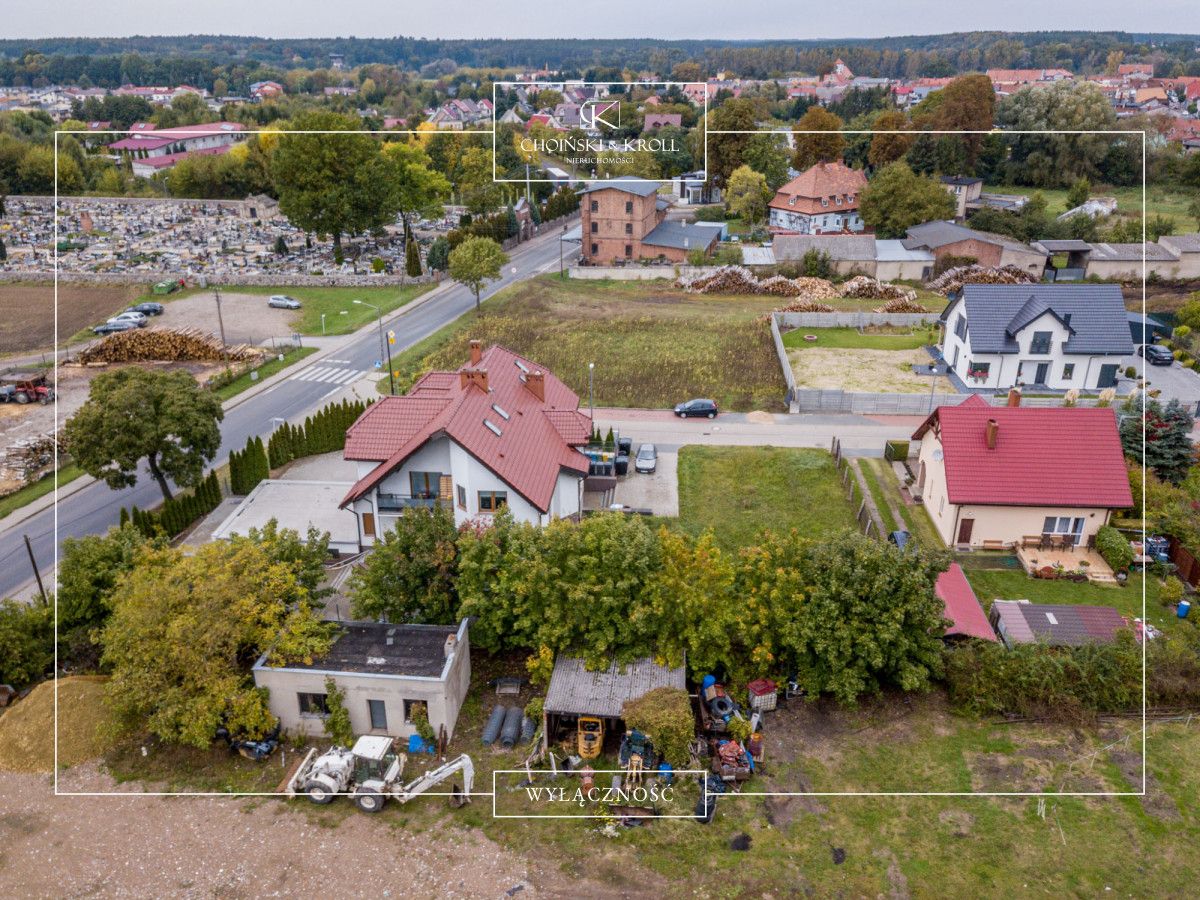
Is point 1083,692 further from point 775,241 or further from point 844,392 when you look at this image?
point 775,241

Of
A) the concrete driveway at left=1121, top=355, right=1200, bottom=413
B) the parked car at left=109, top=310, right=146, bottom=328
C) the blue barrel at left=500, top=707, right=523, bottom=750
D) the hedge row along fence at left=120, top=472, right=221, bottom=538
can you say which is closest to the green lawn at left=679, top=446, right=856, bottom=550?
the blue barrel at left=500, top=707, right=523, bottom=750

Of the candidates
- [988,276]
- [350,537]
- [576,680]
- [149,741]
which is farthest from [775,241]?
[149,741]

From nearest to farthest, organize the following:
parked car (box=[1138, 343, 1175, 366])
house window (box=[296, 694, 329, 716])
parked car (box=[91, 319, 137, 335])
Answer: house window (box=[296, 694, 329, 716])
parked car (box=[1138, 343, 1175, 366])
parked car (box=[91, 319, 137, 335])

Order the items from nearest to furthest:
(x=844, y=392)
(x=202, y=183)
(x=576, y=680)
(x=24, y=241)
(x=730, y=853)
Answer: (x=730, y=853)
(x=576, y=680)
(x=844, y=392)
(x=24, y=241)
(x=202, y=183)

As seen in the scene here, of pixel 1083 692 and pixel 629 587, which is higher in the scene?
pixel 629 587

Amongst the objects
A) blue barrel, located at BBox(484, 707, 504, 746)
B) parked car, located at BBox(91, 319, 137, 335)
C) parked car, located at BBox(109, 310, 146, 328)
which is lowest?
blue barrel, located at BBox(484, 707, 504, 746)

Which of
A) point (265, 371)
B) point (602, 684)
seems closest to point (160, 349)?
point (265, 371)

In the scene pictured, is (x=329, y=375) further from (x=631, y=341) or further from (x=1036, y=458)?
(x=1036, y=458)

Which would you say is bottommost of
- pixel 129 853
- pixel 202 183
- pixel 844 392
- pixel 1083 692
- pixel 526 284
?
pixel 129 853

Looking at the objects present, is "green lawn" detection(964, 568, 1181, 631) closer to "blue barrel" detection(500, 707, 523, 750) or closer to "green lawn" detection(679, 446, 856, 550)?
"green lawn" detection(679, 446, 856, 550)
